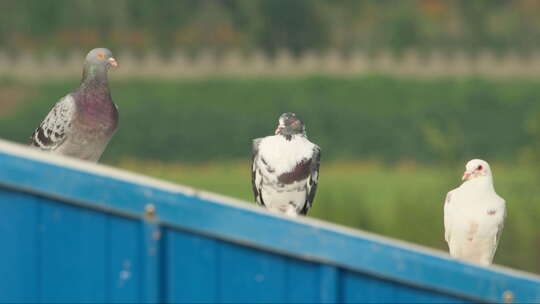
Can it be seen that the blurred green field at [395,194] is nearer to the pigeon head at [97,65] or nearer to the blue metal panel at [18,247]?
the pigeon head at [97,65]

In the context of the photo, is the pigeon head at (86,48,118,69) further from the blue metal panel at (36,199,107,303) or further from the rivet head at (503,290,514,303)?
the rivet head at (503,290,514,303)

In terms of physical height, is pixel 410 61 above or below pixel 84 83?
above

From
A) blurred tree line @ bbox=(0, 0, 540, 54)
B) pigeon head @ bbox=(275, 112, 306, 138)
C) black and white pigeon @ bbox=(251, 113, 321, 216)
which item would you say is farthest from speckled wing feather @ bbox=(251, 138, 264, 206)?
blurred tree line @ bbox=(0, 0, 540, 54)

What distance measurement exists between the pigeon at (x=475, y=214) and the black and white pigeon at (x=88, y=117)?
240 cm

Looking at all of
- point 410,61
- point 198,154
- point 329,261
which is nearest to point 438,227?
point 329,261

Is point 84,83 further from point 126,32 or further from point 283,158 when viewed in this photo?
point 126,32

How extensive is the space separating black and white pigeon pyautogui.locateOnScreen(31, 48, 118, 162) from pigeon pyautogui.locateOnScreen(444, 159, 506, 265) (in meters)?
2.40

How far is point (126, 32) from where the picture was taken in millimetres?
94688

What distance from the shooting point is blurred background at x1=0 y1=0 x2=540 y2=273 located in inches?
3093

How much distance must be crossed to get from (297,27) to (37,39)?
13324 millimetres

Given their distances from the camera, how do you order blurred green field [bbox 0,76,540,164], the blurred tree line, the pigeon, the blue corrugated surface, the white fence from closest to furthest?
the blue corrugated surface → the pigeon → blurred green field [bbox 0,76,540,164] → the white fence → the blurred tree line

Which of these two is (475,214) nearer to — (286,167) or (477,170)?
(477,170)

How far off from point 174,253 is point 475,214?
3.79 metres

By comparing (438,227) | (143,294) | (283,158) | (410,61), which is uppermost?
(410,61)
